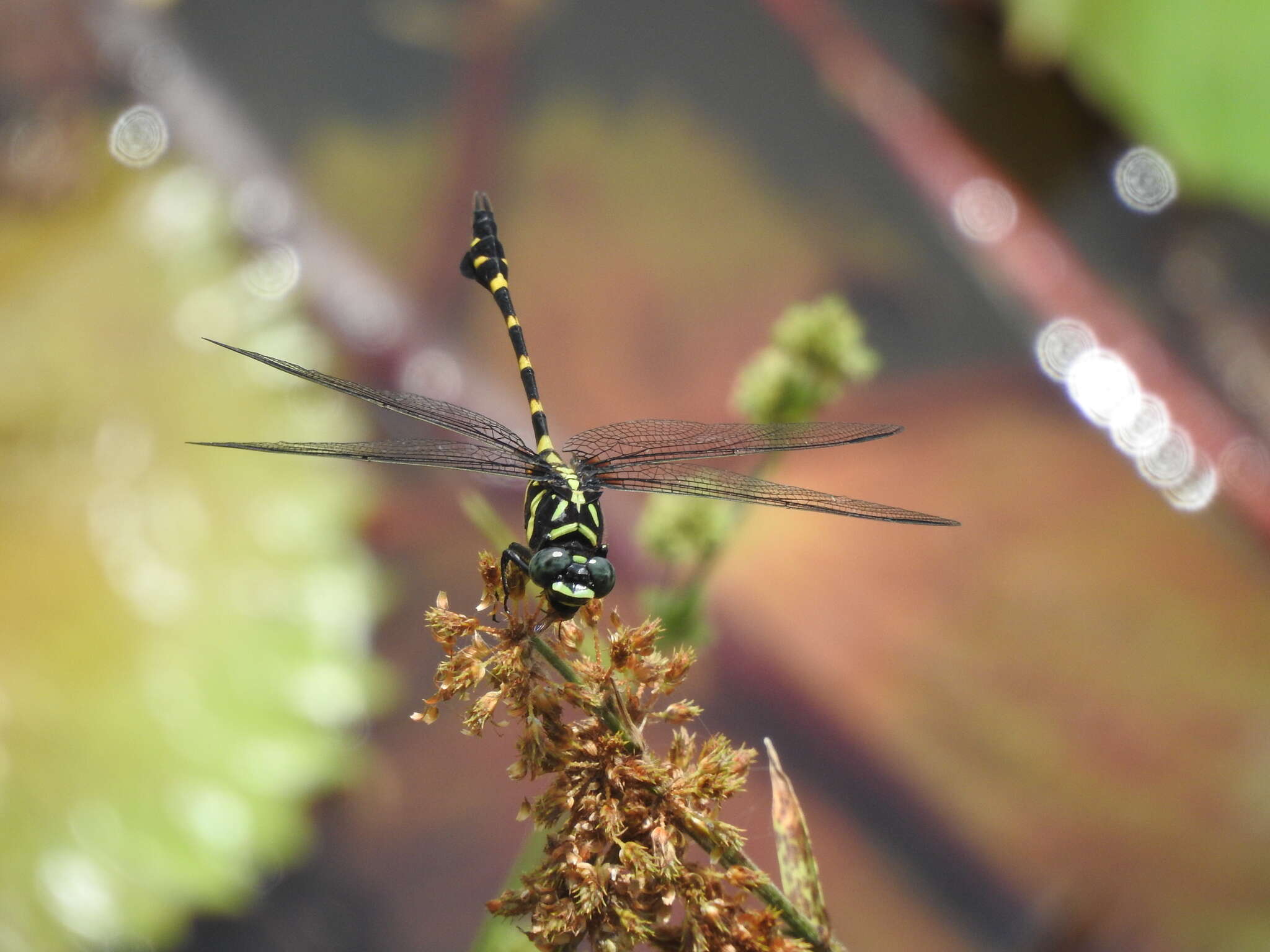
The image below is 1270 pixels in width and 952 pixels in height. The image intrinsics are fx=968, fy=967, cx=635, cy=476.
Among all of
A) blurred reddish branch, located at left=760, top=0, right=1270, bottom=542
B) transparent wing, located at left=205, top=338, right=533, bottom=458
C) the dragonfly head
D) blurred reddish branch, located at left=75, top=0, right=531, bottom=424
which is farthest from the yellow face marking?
blurred reddish branch, located at left=760, top=0, right=1270, bottom=542

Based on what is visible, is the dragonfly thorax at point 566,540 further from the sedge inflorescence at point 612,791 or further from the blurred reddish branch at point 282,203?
the blurred reddish branch at point 282,203

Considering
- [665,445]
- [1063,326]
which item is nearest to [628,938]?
[665,445]

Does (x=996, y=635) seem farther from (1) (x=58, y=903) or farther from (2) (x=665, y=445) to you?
(1) (x=58, y=903)

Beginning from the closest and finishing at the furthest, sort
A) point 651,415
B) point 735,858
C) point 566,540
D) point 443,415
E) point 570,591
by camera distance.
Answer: point 735,858 → point 570,591 → point 566,540 → point 443,415 → point 651,415

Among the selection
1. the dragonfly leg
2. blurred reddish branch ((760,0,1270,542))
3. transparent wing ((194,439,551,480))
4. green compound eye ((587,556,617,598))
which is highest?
blurred reddish branch ((760,0,1270,542))

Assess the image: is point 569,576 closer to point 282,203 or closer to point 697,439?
point 697,439

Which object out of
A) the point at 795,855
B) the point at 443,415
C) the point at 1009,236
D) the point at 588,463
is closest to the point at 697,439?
the point at 588,463

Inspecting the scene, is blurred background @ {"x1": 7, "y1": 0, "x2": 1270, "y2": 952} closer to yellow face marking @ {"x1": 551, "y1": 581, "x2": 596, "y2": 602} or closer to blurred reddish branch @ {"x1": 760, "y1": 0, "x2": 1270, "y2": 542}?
blurred reddish branch @ {"x1": 760, "y1": 0, "x2": 1270, "y2": 542}
